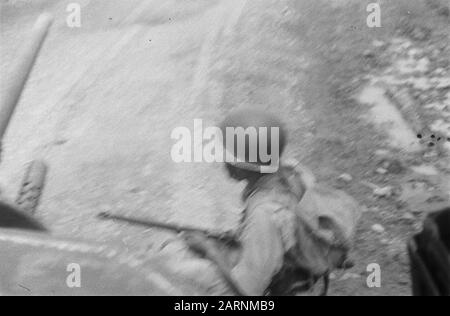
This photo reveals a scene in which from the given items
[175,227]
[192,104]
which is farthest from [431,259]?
[192,104]

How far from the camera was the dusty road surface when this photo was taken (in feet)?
7.68

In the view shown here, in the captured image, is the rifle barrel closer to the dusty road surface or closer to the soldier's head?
the dusty road surface

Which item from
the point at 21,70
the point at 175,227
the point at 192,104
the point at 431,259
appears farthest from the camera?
the point at 21,70

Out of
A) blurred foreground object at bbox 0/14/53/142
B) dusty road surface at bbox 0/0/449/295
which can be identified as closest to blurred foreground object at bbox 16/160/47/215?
dusty road surface at bbox 0/0/449/295

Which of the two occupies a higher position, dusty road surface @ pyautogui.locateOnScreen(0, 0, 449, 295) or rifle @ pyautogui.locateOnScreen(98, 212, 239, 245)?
dusty road surface @ pyautogui.locateOnScreen(0, 0, 449, 295)

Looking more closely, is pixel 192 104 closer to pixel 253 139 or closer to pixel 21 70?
pixel 253 139

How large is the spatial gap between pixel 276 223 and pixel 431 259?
53 centimetres

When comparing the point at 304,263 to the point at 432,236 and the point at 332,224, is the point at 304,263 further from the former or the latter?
the point at 432,236

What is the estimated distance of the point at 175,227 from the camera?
7.66 ft

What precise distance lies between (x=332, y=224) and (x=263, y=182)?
0.28m

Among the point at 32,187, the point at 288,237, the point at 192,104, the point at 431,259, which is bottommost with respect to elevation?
the point at 431,259

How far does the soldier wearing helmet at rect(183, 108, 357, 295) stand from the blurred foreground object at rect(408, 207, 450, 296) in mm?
237

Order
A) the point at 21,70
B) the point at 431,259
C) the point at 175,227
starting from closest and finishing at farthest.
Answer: the point at 431,259 → the point at 175,227 → the point at 21,70

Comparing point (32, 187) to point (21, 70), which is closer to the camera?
point (32, 187)
